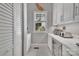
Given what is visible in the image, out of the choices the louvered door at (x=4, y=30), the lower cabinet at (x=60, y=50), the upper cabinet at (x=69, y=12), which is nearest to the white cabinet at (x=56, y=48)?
the lower cabinet at (x=60, y=50)

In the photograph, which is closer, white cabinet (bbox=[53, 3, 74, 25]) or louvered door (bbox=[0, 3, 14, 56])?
louvered door (bbox=[0, 3, 14, 56])

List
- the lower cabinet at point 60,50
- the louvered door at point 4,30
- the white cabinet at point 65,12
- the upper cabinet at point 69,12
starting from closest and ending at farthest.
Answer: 1. the louvered door at point 4,30
2. the lower cabinet at point 60,50
3. the upper cabinet at point 69,12
4. the white cabinet at point 65,12

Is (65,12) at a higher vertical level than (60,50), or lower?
higher

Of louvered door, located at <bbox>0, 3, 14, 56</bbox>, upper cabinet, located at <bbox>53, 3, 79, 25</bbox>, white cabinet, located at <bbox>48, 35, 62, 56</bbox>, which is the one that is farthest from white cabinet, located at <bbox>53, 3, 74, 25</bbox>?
louvered door, located at <bbox>0, 3, 14, 56</bbox>

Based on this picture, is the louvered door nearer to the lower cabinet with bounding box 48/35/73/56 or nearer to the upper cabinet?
the lower cabinet with bounding box 48/35/73/56

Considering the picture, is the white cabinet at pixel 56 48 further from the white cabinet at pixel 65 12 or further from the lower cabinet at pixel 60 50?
the white cabinet at pixel 65 12

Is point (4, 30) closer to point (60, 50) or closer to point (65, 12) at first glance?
point (60, 50)

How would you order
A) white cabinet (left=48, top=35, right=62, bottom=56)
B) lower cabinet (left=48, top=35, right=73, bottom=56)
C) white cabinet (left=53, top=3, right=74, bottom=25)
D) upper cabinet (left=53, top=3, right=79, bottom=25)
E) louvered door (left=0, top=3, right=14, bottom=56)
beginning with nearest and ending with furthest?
louvered door (left=0, top=3, right=14, bottom=56), lower cabinet (left=48, top=35, right=73, bottom=56), white cabinet (left=48, top=35, right=62, bottom=56), upper cabinet (left=53, top=3, right=79, bottom=25), white cabinet (left=53, top=3, right=74, bottom=25)

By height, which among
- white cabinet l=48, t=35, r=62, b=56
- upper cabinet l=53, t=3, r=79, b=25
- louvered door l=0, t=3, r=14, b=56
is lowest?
white cabinet l=48, t=35, r=62, b=56

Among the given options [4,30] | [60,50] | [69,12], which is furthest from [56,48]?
[4,30]

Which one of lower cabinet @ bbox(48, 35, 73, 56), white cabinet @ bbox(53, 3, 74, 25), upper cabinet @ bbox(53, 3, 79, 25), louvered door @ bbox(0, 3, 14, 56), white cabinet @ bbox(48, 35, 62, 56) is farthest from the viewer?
white cabinet @ bbox(53, 3, 74, 25)

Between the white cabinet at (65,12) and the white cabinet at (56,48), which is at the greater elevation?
the white cabinet at (65,12)

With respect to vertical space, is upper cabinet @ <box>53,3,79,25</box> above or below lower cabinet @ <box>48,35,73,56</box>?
above

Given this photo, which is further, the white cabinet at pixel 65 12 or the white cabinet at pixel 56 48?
A: the white cabinet at pixel 65 12
